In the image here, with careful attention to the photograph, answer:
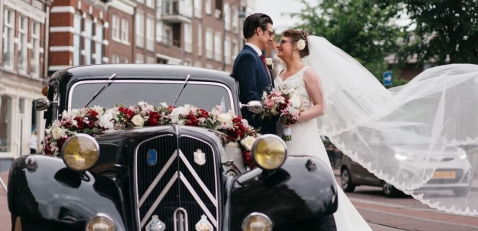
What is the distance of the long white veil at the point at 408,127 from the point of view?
389 inches

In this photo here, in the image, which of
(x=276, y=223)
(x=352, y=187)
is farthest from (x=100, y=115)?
(x=352, y=187)

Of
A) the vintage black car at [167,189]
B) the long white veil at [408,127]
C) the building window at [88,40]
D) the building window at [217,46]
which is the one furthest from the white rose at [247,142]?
the building window at [217,46]

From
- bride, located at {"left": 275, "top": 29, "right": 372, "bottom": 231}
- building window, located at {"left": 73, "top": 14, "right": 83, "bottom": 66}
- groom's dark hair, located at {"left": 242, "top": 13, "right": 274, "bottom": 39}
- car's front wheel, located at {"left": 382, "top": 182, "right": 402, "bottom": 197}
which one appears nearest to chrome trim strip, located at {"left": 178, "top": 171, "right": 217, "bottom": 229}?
bride, located at {"left": 275, "top": 29, "right": 372, "bottom": 231}

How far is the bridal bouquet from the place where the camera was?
812 centimetres

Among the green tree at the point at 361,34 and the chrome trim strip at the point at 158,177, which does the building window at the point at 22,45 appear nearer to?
the green tree at the point at 361,34

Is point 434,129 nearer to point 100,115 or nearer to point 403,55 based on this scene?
point 100,115

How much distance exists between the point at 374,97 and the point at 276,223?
418 cm

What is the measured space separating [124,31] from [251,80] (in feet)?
173

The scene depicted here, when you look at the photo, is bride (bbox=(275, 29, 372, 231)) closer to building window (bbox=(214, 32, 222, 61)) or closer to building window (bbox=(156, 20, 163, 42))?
building window (bbox=(156, 20, 163, 42))

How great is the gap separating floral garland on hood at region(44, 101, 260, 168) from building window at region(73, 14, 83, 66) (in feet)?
144

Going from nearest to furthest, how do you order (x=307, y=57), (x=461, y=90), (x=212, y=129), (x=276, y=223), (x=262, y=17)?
(x=276, y=223), (x=212, y=129), (x=262, y=17), (x=307, y=57), (x=461, y=90)

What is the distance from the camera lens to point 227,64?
267ft

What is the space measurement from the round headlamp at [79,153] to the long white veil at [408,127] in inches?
155

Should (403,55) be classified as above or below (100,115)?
above
